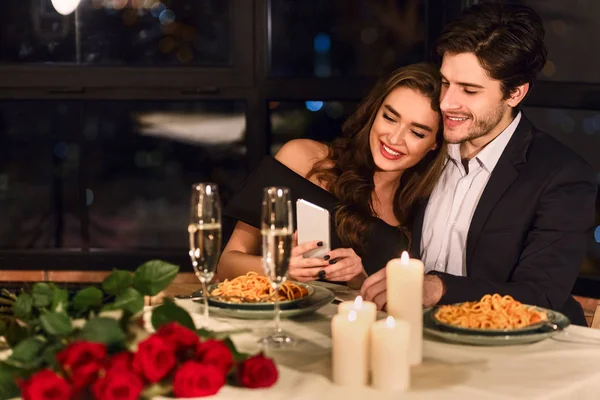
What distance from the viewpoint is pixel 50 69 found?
12.1 feet

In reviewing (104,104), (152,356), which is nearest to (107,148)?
(104,104)

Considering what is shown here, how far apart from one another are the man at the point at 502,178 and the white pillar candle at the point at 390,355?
0.91m

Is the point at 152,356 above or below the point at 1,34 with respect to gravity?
below

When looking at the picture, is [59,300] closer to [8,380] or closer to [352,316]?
[8,380]

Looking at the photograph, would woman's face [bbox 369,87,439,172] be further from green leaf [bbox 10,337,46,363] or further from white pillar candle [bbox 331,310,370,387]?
green leaf [bbox 10,337,46,363]

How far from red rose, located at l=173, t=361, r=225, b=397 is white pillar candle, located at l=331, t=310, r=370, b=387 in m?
0.21

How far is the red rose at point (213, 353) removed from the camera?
4.31 feet

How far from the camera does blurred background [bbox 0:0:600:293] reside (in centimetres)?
368

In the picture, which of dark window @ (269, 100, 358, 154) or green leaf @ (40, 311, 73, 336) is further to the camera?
dark window @ (269, 100, 358, 154)

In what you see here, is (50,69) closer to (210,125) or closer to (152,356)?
(210,125)

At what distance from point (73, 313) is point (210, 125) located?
2.71m

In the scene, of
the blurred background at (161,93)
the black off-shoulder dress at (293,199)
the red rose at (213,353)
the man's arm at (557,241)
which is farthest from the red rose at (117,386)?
the blurred background at (161,93)

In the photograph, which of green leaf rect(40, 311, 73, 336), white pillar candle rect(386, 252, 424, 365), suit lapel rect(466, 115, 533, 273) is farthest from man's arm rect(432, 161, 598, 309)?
green leaf rect(40, 311, 73, 336)

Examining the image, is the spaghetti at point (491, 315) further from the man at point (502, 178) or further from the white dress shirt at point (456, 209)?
the white dress shirt at point (456, 209)
